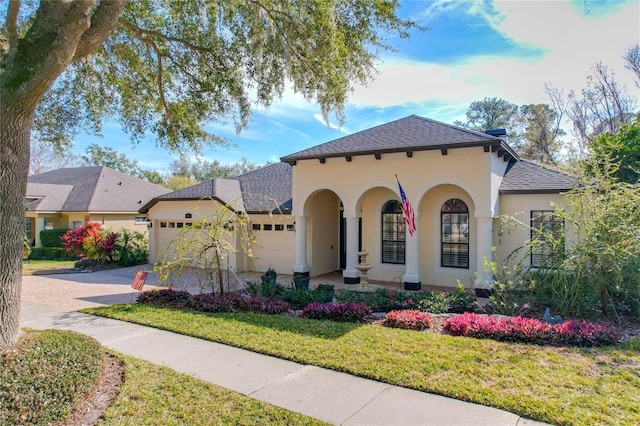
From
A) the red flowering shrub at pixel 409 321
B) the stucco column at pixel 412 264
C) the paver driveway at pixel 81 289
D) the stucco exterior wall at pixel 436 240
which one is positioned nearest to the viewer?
the red flowering shrub at pixel 409 321

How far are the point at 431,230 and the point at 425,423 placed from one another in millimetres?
9696

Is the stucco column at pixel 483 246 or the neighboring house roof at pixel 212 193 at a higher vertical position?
the neighboring house roof at pixel 212 193

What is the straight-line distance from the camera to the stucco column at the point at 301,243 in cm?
1457

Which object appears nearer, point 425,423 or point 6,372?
point 425,423

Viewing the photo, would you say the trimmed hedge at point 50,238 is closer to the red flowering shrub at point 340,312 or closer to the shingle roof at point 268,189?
the shingle roof at point 268,189

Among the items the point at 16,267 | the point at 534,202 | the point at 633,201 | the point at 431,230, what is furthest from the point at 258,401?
the point at 534,202

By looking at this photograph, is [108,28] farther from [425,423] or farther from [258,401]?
[425,423]

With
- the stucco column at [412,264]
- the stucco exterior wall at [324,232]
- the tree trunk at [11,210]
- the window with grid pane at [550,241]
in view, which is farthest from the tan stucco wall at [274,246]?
the tree trunk at [11,210]

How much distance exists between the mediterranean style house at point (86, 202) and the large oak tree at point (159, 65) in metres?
14.0

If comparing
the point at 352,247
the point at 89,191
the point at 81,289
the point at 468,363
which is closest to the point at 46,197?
the point at 89,191

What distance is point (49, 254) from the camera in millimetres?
22266

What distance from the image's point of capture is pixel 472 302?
9.04m

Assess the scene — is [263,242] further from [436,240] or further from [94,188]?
[94,188]

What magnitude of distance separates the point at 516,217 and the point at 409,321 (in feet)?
21.9
